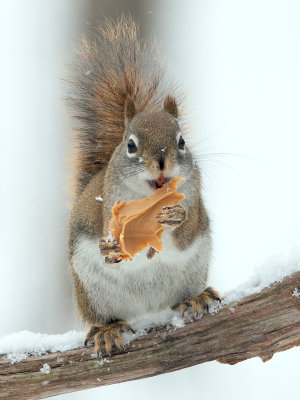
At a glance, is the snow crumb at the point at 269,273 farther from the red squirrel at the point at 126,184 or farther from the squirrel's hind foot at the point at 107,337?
the squirrel's hind foot at the point at 107,337

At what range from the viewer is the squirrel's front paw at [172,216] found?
6.76 ft

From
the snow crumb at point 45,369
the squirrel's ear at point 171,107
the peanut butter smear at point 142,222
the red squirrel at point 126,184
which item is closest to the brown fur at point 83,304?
the red squirrel at point 126,184

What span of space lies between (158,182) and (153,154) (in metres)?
0.09

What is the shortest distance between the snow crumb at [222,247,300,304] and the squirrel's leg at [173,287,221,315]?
0.07 metres

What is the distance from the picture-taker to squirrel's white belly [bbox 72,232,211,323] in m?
2.28

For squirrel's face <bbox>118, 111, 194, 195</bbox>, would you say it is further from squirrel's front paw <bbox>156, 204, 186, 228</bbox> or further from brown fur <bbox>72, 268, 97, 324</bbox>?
brown fur <bbox>72, 268, 97, 324</bbox>

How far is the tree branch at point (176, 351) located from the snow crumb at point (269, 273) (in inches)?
1.0

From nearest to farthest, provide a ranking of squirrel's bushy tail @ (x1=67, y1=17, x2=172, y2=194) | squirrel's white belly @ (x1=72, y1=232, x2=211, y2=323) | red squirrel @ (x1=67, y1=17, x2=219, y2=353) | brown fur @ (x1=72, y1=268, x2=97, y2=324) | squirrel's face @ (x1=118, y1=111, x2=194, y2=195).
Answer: squirrel's face @ (x1=118, y1=111, x2=194, y2=195) → red squirrel @ (x1=67, y1=17, x2=219, y2=353) → squirrel's white belly @ (x1=72, y1=232, x2=211, y2=323) → brown fur @ (x1=72, y1=268, x2=97, y2=324) → squirrel's bushy tail @ (x1=67, y1=17, x2=172, y2=194)

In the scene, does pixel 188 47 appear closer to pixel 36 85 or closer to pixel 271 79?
pixel 271 79

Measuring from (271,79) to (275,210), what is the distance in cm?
124

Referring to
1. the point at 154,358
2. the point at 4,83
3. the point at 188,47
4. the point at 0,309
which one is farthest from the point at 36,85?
the point at 154,358

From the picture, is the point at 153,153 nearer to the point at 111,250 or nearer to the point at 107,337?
the point at 111,250

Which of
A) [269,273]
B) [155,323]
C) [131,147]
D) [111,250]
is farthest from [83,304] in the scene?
[269,273]

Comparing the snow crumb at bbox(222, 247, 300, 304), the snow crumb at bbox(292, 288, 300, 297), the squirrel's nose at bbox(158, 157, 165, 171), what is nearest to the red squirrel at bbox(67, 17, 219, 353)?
the squirrel's nose at bbox(158, 157, 165, 171)
